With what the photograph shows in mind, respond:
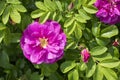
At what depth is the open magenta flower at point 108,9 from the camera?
1647 millimetres

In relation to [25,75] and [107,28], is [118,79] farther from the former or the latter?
[25,75]

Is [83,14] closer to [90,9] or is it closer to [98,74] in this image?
[90,9]

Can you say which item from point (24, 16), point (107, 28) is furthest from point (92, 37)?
point (24, 16)

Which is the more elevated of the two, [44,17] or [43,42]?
[44,17]

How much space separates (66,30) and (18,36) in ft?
0.74

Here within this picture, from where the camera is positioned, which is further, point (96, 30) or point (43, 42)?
point (96, 30)

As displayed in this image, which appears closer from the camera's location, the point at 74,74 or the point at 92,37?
the point at 74,74

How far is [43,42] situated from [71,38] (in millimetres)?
147

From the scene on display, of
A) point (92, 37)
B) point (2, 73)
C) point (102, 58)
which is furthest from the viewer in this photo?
point (2, 73)

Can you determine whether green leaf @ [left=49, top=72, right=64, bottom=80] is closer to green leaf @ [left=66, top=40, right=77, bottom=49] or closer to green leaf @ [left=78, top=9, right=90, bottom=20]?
green leaf @ [left=66, top=40, right=77, bottom=49]

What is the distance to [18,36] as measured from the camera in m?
1.61

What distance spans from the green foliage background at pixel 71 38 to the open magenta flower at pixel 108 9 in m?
0.05

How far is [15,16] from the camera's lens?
5.06 feet

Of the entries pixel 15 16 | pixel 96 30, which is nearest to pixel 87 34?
pixel 96 30
